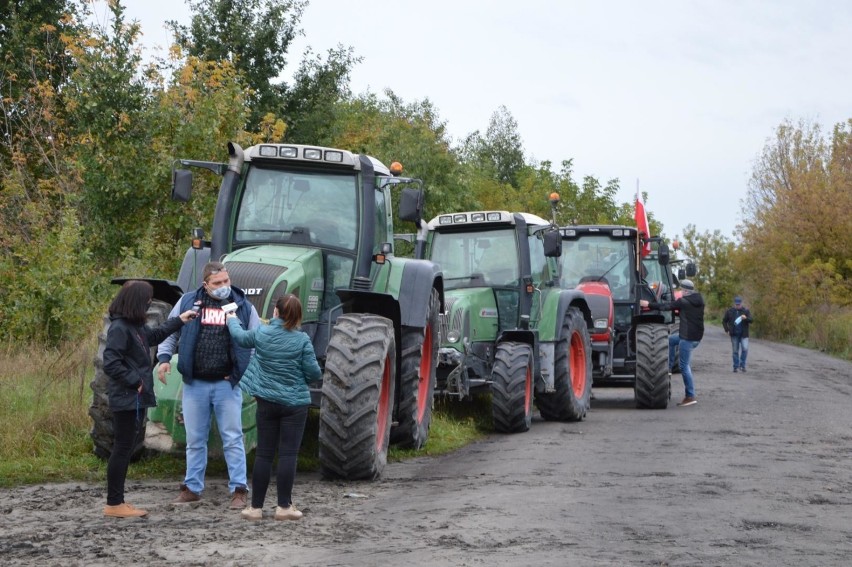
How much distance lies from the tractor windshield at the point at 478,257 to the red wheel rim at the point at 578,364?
1.77m

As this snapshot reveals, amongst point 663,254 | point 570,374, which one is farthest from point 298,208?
point 663,254

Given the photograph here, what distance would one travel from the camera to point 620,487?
31.5ft

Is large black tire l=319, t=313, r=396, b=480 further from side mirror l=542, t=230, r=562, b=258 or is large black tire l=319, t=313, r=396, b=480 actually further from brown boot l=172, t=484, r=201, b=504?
side mirror l=542, t=230, r=562, b=258

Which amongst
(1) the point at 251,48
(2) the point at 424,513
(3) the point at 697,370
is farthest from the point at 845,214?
(2) the point at 424,513

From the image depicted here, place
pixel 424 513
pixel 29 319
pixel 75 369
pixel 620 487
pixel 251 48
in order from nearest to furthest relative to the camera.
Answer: pixel 424 513, pixel 620 487, pixel 75 369, pixel 29 319, pixel 251 48

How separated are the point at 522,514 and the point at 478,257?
25.0 feet

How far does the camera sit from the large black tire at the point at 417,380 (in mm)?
11156

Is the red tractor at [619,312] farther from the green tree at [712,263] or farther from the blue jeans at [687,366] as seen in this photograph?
the green tree at [712,263]

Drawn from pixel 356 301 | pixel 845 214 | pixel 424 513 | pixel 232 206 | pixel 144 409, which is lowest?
pixel 424 513

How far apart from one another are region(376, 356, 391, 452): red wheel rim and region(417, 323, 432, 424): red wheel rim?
1333mm

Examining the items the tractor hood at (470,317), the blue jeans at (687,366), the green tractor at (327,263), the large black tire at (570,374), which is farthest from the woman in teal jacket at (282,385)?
the blue jeans at (687,366)

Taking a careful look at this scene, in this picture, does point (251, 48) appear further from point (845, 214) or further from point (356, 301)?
point (845, 214)

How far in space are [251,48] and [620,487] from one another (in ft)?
77.4

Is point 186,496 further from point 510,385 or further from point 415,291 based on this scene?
point 510,385
